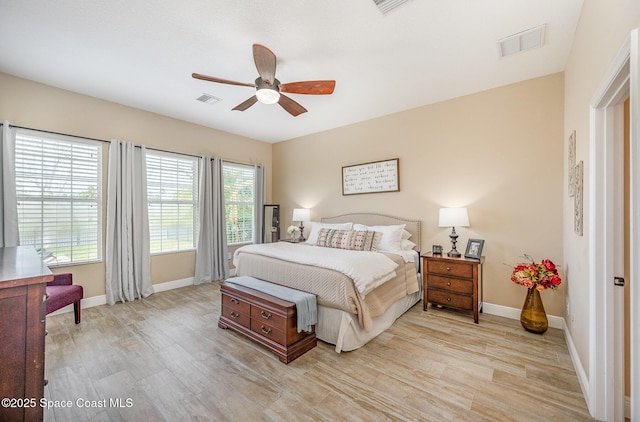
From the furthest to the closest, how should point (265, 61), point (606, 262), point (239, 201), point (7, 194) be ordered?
1. point (239, 201)
2. point (7, 194)
3. point (265, 61)
4. point (606, 262)

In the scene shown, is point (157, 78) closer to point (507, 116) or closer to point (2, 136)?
point (2, 136)

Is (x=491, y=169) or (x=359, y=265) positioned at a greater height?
(x=491, y=169)

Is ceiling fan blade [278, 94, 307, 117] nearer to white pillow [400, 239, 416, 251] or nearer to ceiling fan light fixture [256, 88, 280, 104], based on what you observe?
ceiling fan light fixture [256, 88, 280, 104]

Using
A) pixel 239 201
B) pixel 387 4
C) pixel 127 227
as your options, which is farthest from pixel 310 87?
pixel 239 201

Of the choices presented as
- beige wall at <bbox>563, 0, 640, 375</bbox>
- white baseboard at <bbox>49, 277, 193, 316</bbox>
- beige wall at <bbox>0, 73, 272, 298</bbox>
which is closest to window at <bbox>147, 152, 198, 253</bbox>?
beige wall at <bbox>0, 73, 272, 298</bbox>

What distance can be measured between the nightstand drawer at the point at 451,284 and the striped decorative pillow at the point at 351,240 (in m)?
0.86

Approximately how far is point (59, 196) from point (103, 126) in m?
1.11

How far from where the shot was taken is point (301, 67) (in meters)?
2.86

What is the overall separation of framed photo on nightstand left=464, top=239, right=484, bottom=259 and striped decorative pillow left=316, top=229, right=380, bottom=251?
3.75 ft

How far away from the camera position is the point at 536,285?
8.89ft

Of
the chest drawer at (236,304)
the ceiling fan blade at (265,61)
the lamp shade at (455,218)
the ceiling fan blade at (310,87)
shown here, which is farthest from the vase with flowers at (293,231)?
the ceiling fan blade at (265,61)

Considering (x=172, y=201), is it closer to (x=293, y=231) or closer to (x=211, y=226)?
(x=211, y=226)

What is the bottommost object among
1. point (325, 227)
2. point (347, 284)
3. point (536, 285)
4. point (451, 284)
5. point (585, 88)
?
point (451, 284)

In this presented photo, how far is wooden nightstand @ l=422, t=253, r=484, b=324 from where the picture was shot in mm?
3045
